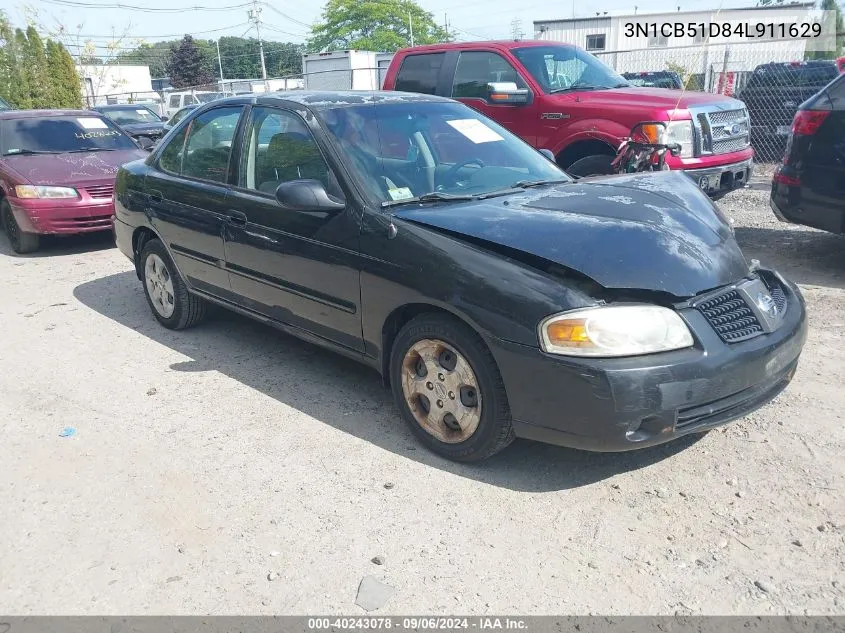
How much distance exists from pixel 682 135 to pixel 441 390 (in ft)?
16.7

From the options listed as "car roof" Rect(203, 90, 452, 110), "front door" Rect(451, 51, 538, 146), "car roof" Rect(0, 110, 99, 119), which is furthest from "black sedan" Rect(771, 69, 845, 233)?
"car roof" Rect(0, 110, 99, 119)

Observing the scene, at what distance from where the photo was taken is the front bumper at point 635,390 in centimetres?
297

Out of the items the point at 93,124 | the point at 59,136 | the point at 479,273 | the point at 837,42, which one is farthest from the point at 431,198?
the point at 837,42

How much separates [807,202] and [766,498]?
157 inches

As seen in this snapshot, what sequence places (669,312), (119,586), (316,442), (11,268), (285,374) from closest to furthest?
(119,586), (669,312), (316,442), (285,374), (11,268)

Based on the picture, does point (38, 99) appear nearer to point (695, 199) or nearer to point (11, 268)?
point (11, 268)

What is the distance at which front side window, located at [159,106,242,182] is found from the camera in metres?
4.88

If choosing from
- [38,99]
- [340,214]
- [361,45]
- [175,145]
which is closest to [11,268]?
[175,145]

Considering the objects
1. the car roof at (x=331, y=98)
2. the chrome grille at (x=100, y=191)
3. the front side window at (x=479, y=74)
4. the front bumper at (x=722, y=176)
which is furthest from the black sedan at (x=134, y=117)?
the car roof at (x=331, y=98)

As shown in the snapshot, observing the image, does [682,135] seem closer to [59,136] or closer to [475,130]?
[475,130]

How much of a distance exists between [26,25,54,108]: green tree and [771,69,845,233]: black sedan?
25023 mm

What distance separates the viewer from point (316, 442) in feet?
12.8

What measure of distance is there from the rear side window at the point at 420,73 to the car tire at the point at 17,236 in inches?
189

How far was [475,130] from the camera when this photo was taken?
4.64m
